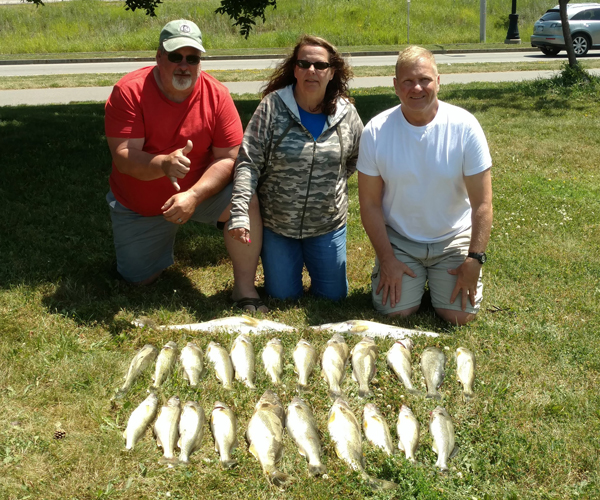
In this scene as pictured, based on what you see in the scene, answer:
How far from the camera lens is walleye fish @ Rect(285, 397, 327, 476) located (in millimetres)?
2951

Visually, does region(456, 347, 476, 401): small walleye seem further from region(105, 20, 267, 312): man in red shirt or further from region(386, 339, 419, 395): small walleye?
region(105, 20, 267, 312): man in red shirt

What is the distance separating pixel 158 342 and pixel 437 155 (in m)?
2.27

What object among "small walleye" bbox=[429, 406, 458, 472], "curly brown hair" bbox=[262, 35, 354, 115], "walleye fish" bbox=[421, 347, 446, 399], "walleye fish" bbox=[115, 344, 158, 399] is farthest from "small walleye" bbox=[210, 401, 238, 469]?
"curly brown hair" bbox=[262, 35, 354, 115]

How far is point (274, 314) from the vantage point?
4543mm

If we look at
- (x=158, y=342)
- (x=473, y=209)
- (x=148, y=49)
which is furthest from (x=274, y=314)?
(x=148, y=49)

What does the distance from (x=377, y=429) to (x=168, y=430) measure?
3.59 ft

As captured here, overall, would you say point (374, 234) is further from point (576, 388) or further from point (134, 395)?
point (134, 395)

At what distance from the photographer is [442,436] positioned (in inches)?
123

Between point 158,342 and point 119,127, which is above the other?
point 119,127

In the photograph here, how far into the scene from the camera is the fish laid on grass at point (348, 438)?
2.87 m

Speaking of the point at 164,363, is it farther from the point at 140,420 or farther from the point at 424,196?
the point at 424,196

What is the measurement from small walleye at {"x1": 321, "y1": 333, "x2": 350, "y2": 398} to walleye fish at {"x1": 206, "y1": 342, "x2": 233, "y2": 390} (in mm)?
579

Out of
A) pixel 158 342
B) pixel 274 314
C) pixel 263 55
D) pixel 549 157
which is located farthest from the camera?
pixel 263 55

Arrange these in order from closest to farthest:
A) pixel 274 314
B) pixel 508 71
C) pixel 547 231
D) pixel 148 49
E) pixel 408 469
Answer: pixel 408 469 → pixel 274 314 → pixel 547 231 → pixel 508 71 → pixel 148 49
